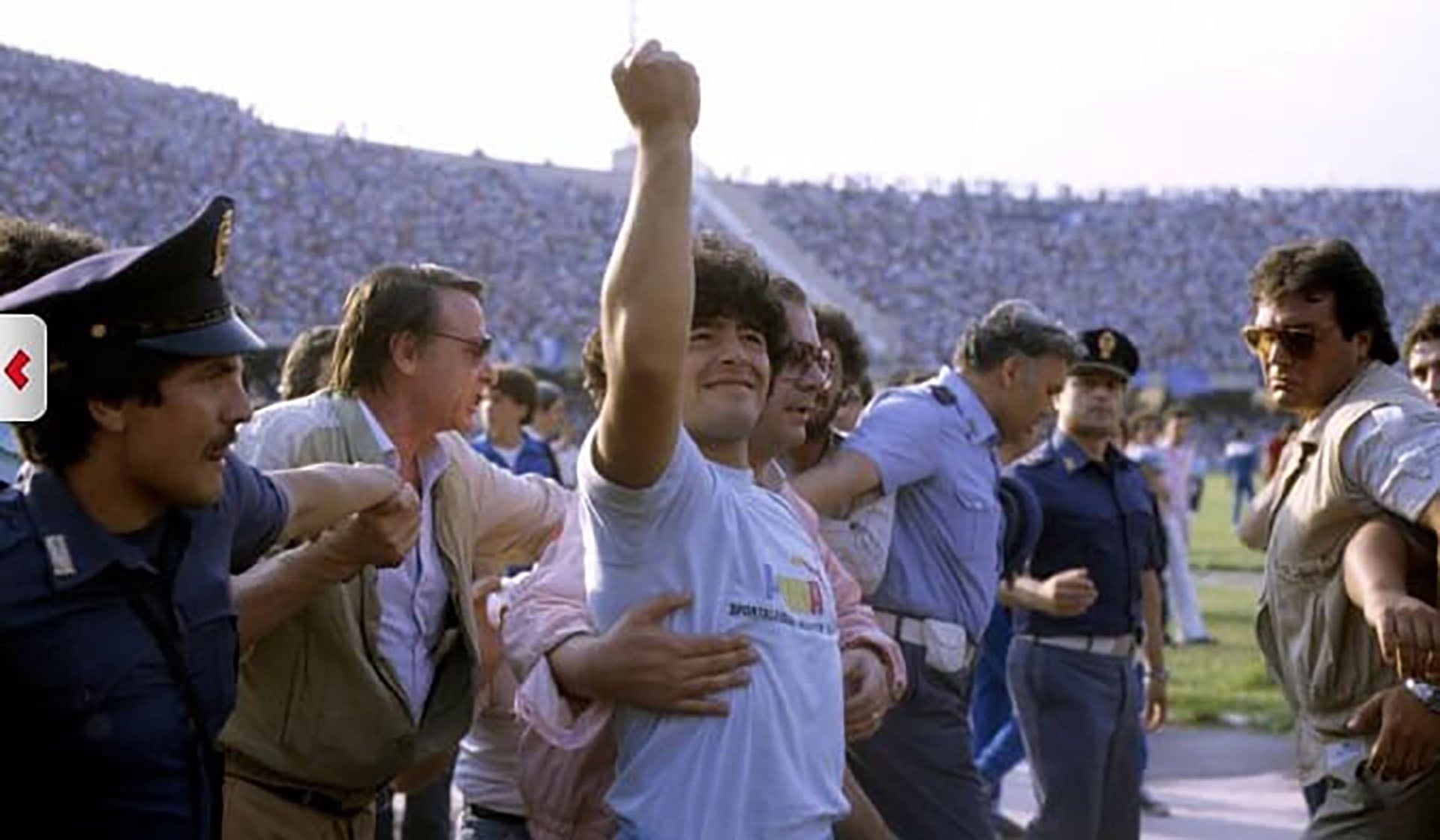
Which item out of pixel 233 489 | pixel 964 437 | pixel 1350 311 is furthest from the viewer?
pixel 964 437

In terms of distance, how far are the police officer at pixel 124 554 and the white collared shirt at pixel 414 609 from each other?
1101 millimetres

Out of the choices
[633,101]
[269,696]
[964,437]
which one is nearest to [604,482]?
[633,101]

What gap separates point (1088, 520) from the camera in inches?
290

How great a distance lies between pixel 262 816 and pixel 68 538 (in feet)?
4.56

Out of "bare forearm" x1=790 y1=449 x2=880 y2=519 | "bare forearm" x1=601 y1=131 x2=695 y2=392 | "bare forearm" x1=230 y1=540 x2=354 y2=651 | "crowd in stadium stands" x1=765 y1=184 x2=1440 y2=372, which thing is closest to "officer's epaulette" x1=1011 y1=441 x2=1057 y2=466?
"bare forearm" x1=790 y1=449 x2=880 y2=519

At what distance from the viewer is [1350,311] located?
15.2 ft

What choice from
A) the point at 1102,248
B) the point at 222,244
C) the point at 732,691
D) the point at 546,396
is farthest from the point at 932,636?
the point at 1102,248

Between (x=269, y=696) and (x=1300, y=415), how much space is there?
246 cm

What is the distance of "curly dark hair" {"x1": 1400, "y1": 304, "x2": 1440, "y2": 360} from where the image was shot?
606cm

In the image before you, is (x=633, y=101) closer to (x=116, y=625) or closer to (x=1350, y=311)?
(x=116, y=625)

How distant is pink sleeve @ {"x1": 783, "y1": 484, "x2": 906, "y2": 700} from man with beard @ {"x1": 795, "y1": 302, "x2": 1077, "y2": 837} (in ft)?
4.88

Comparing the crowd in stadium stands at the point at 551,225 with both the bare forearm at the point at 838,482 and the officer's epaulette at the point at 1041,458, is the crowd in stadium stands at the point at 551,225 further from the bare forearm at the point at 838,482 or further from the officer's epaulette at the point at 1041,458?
the bare forearm at the point at 838,482

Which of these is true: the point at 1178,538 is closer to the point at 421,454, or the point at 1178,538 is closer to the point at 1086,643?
the point at 1086,643

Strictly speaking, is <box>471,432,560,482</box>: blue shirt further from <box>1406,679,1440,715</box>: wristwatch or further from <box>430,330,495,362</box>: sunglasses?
<box>1406,679,1440,715</box>: wristwatch
